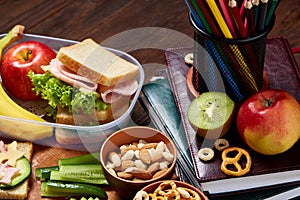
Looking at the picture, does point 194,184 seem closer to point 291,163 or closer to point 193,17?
point 291,163

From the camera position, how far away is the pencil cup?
5.16ft

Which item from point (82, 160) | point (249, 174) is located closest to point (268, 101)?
point (249, 174)

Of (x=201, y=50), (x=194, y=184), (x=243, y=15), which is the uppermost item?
→ (x=243, y=15)

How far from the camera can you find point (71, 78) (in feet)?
5.85

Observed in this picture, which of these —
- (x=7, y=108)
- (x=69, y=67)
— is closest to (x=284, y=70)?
(x=69, y=67)

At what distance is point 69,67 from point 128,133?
9.9 inches

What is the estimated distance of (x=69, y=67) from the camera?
1796 mm

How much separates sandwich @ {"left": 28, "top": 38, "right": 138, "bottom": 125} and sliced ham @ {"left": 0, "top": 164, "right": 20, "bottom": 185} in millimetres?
177

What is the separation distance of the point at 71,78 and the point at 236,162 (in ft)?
1.60

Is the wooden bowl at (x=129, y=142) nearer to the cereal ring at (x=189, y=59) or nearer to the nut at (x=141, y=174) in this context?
the nut at (x=141, y=174)

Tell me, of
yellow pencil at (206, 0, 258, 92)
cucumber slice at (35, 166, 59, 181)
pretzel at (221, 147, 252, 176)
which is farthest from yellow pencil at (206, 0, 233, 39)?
cucumber slice at (35, 166, 59, 181)

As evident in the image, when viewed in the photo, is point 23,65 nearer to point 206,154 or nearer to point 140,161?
point 140,161

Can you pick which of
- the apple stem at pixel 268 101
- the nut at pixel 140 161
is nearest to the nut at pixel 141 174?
the nut at pixel 140 161

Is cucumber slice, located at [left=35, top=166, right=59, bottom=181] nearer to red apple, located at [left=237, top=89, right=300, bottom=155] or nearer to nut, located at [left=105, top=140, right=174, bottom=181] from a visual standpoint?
nut, located at [left=105, top=140, right=174, bottom=181]
